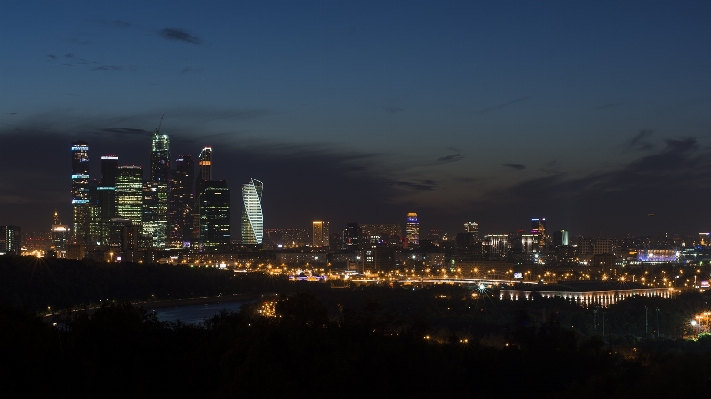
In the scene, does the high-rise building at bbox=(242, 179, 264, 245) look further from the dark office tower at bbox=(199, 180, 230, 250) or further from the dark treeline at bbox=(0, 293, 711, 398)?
the dark treeline at bbox=(0, 293, 711, 398)

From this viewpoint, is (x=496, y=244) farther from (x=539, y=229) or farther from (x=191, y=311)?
(x=191, y=311)

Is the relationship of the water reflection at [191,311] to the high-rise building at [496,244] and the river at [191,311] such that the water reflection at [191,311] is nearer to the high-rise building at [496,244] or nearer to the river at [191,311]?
the river at [191,311]

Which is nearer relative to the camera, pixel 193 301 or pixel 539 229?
pixel 193 301

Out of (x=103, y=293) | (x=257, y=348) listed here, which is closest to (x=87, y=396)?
(x=257, y=348)

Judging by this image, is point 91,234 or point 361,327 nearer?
point 361,327

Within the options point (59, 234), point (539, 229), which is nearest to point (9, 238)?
point (59, 234)

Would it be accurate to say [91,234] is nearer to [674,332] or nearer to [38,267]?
[38,267]

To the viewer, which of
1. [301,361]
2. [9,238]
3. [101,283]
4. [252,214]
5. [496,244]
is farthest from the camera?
[496,244]
